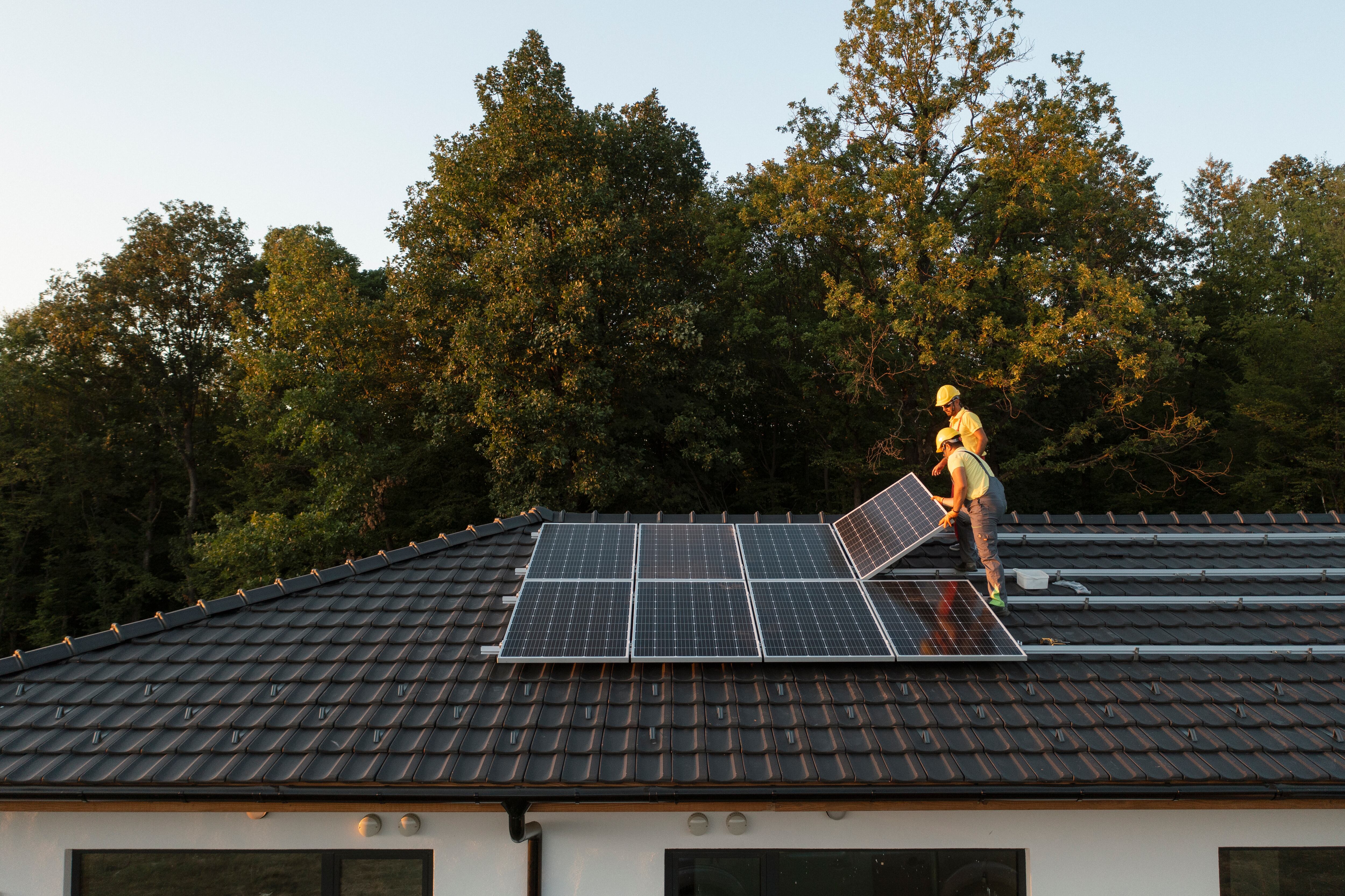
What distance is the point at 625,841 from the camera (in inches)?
214

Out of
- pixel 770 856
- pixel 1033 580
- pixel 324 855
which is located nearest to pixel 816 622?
pixel 770 856

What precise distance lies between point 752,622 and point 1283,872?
4.38 m

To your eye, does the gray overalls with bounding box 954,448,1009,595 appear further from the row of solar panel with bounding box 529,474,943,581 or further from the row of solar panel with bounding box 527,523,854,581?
the row of solar panel with bounding box 527,523,854,581

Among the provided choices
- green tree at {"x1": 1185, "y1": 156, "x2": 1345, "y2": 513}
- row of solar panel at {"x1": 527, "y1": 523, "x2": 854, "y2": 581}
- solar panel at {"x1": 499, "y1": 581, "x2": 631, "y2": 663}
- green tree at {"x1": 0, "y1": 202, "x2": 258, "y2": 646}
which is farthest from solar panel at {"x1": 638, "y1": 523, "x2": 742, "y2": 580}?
green tree at {"x1": 0, "y1": 202, "x2": 258, "y2": 646}

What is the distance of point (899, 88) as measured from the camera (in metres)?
23.8

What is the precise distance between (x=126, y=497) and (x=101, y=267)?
9.45 meters

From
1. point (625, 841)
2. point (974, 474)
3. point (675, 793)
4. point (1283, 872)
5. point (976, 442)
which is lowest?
point (1283, 872)

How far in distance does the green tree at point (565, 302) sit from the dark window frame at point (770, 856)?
46.6ft

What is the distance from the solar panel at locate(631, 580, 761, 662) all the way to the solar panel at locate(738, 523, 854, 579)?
0.53 m

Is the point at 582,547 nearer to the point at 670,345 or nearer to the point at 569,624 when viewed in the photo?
the point at 569,624

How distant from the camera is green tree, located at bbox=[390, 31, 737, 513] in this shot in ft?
64.4

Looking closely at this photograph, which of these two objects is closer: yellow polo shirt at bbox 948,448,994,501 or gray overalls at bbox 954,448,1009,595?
gray overalls at bbox 954,448,1009,595

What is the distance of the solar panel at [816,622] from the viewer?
6113mm

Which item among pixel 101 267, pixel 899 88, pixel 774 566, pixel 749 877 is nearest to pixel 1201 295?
pixel 899 88
